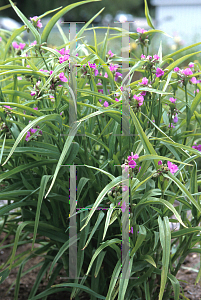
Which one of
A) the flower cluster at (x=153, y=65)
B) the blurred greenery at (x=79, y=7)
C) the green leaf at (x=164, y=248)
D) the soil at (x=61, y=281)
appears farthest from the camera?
the blurred greenery at (x=79, y=7)

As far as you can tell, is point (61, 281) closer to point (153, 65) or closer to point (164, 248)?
point (164, 248)

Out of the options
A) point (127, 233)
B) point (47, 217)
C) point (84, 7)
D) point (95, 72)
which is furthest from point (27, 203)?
point (84, 7)

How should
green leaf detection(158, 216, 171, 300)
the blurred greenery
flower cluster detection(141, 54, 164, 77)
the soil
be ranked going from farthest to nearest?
the blurred greenery < the soil < flower cluster detection(141, 54, 164, 77) < green leaf detection(158, 216, 171, 300)

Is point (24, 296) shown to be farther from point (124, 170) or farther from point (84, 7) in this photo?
point (84, 7)

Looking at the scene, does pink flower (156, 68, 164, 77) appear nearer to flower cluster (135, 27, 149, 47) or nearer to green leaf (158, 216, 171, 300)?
flower cluster (135, 27, 149, 47)

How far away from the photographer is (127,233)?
66 cm

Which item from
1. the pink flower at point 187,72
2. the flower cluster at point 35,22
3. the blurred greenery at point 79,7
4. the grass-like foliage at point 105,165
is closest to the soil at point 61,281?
the grass-like foliage at point 105,165

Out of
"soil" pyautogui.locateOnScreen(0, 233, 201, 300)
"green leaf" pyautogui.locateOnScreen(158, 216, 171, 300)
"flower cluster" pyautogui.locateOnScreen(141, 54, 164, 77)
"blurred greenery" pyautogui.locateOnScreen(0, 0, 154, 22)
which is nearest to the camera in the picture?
"green leaf" pyautogui.locateOnScreen(158, 216, 171, 300)

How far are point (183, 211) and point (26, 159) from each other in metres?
0.48

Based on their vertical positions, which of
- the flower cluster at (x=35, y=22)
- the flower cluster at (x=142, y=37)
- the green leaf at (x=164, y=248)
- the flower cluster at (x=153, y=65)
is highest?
the flower cluster at (x=35, y=22)

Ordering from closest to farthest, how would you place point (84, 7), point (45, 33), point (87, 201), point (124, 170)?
point (124, 170) → point (45, 33) → point (87, 201) → point (84, 7)

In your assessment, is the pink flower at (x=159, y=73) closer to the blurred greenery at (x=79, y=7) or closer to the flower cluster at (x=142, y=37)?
the flower cluster at (x=142, y=37)

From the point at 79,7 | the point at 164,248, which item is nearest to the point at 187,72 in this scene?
the point at 164,248

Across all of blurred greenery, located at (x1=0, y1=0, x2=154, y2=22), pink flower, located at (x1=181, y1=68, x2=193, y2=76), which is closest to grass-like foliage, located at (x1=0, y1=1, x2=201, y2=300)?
pink flower, located at (x1=181, y1=68, x2=193, y2=76)
